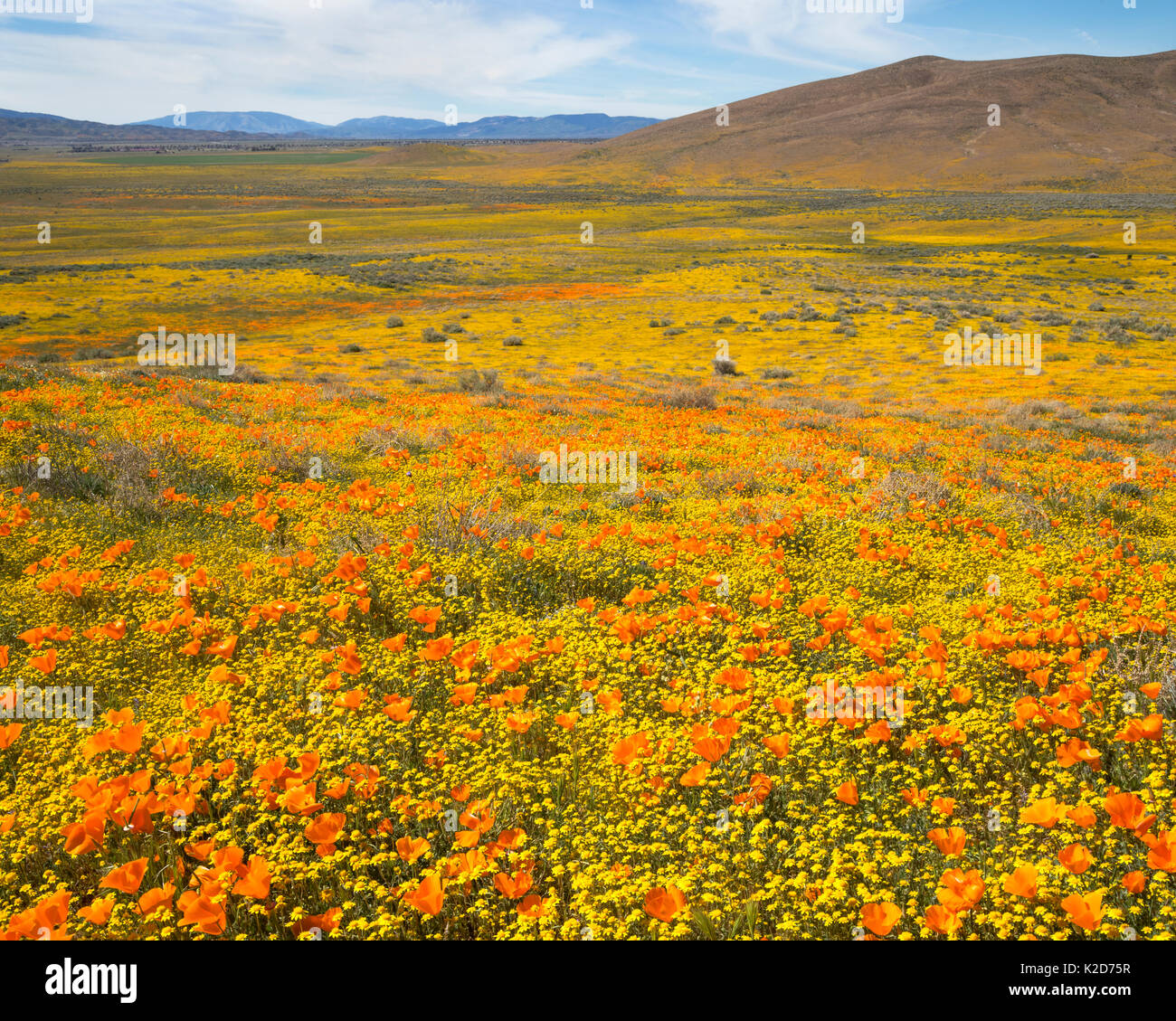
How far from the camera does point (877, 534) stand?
220 inches

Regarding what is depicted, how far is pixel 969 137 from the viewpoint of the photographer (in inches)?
6004

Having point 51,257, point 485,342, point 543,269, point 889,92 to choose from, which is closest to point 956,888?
point 485,342

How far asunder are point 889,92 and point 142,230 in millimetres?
200886

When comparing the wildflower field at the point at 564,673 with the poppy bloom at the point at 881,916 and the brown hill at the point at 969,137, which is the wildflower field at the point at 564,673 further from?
the brown hill at the point at 969,137

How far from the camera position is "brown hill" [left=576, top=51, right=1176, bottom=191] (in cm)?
13338

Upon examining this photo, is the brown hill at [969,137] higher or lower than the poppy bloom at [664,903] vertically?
higher

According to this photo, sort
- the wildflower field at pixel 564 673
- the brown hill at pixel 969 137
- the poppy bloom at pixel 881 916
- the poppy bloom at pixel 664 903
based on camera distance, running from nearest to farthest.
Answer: the poppy bloom at pixel 881 916 < the poppy bloom at pixel 664 903 < the wildflower field at pixel 564 673 < the brown hill at pixel 969 137

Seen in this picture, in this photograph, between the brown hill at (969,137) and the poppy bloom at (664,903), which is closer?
the poppy bloom at (664,903)

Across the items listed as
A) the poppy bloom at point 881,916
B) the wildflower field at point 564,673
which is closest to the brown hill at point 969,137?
the wildflower field at point 564,673

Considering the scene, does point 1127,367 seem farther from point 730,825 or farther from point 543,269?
point 543,269

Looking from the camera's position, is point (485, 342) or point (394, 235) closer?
point (485, 342)

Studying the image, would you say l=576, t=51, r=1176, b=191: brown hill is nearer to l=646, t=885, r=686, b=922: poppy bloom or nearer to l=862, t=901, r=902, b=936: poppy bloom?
l=862, t=901, r=902, b=936: poppy bloom

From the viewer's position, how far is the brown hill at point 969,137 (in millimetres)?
133375

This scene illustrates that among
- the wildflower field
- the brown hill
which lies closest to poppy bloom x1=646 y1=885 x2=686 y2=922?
the wildflower field
